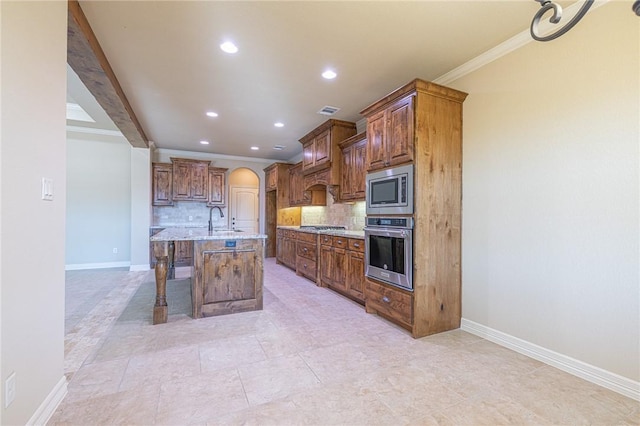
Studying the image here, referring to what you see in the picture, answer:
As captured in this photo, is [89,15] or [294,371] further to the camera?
[89,15]

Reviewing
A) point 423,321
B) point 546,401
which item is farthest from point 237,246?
point 546,401

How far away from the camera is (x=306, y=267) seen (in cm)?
527

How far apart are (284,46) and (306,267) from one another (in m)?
3.59

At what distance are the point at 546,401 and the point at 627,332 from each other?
2.42 ft

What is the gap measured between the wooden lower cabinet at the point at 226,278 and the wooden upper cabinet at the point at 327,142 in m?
2.09

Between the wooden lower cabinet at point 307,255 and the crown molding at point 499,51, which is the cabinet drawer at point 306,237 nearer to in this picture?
the wooden lower cabinet at point 307,255

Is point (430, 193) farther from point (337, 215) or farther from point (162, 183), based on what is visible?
point (162, 183)

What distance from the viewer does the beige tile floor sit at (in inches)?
67.6

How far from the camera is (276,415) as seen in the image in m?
Answer: 1.71

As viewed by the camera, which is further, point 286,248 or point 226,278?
point 286,248

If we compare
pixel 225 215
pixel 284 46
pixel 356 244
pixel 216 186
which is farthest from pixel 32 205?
pixel 225 215

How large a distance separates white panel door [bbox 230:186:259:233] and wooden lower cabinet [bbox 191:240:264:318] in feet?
16.7

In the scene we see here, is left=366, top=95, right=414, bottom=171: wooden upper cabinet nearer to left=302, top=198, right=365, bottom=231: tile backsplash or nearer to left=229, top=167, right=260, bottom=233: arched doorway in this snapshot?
left=302, top=198, right=365, bottom=231: tile backsplash

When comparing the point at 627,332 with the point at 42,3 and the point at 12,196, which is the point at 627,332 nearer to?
the point at 12,196
